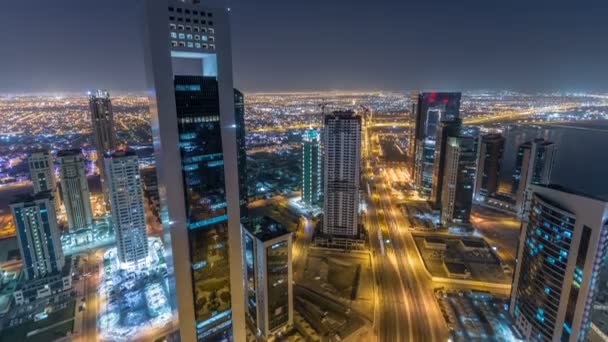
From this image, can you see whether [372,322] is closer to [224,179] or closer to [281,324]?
[281,324]

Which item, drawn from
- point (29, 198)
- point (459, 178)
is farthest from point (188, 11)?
point (459, 178)

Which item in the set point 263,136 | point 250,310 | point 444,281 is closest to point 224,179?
point 250,310

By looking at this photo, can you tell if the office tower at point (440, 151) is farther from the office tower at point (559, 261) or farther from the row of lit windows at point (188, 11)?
the row of lit windows at point (188, 11)

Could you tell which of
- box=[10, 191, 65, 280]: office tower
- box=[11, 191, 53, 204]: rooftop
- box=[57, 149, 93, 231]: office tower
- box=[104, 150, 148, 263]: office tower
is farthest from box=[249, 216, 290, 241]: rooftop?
box=[57, 149, 93, 231]: office tower

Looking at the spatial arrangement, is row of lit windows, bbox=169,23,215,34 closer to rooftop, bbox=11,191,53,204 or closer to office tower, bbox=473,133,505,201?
rooftop, bbox=11,191,53,204

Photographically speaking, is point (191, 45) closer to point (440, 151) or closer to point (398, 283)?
point (398, 283)
